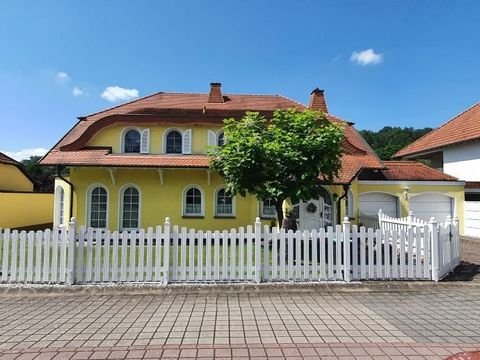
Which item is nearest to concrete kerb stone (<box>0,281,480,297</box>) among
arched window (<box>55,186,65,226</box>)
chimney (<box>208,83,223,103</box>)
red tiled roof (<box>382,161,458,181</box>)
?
arched window (<box>55,186,65,226</box>)

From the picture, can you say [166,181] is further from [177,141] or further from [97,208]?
[97,208]

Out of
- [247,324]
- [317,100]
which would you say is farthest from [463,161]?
→ [247,324]

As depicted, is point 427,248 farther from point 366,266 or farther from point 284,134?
point 284,134

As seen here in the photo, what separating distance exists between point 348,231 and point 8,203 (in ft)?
72.8

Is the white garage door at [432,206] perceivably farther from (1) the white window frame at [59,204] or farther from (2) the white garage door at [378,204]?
(1) the white window frame at [59,204]

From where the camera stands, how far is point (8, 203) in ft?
71.7

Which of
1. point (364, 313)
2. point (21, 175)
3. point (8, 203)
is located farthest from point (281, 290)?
point (21, 175)

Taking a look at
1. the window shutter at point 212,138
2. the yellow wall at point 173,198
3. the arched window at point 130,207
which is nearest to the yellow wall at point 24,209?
the arched window at point 130,207

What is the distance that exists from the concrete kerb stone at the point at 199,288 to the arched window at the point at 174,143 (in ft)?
31.5

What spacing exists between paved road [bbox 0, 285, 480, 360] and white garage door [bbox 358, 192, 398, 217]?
9.89 m

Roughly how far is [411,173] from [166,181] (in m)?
11.9

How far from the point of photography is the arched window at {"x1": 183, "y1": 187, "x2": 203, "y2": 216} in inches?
593

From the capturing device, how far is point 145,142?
15.6 metres

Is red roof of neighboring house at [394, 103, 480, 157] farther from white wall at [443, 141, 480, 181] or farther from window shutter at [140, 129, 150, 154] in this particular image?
window shutter at [140, 129, 150, 154]
